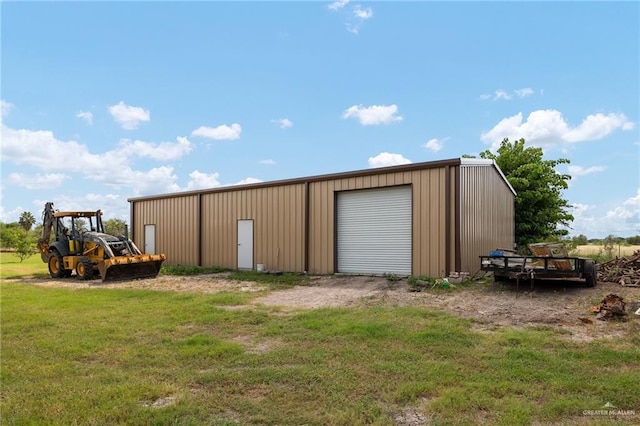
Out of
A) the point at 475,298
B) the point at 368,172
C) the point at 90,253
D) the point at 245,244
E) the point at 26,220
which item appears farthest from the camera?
the point at 26,220

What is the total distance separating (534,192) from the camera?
24.0 meters

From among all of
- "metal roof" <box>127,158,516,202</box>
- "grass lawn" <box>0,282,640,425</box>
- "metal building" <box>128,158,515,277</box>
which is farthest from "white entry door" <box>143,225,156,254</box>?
"grass lawn" <box>0,282,640,425</box>

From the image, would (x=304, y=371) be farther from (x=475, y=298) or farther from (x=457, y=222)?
(x=457, y=222)

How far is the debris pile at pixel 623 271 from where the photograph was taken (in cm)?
1107

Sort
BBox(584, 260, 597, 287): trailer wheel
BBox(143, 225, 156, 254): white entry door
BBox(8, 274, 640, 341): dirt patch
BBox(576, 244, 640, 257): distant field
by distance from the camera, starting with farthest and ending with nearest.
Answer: BBox(143, 225, 156, 254): white entry door, BBox(576, 244, 640, 257): distant field, BBox(584, 260, 597, 287): trailer wheel, BBox(8, 274, 640, 341): dirt patch

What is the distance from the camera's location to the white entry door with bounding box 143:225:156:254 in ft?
74.5

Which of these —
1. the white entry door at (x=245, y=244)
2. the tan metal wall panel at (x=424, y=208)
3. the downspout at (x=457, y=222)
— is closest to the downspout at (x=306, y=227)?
the tan metal wall panel at (x=424, y=208)

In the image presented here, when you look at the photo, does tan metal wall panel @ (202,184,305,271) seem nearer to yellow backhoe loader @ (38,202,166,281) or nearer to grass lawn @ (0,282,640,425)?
yellow backhoe loader @ (38,202,166,281)

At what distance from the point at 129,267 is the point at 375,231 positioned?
325 inches

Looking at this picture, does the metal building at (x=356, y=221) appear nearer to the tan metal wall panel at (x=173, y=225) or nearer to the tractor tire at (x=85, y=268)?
the tan metal wall panel at (x=173, y=225)

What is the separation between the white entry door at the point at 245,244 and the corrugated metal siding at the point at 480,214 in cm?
866

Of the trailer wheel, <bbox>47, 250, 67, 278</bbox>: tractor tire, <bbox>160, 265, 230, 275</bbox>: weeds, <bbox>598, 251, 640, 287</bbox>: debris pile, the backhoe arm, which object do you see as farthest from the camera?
<bbox>160, 265, 230, 275</bbox>: weeds

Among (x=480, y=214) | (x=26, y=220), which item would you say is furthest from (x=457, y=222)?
(x=26, y=220)

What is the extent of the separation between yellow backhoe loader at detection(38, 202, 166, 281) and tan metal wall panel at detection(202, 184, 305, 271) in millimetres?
3469
